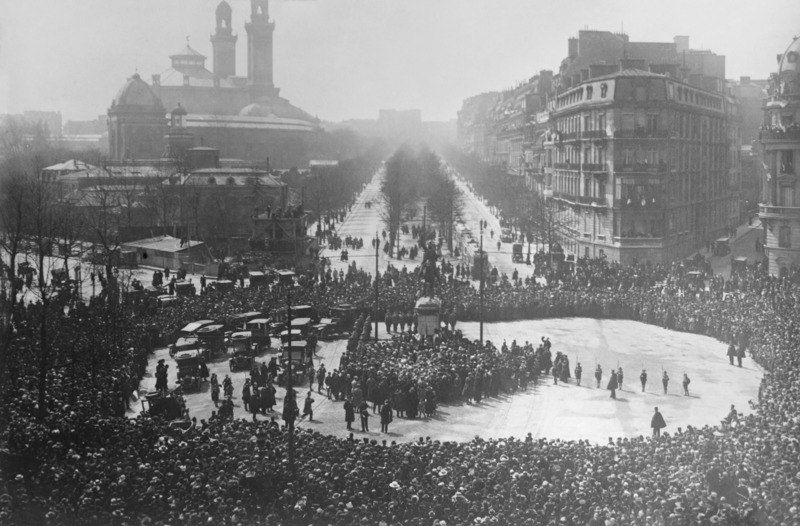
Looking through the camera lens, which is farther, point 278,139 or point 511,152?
A: point 278,139

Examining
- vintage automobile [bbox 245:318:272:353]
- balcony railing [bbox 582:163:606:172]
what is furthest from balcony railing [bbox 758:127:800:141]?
vintage automobile [bbox 245:318:272:353]

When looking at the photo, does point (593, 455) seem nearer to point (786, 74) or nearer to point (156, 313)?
point (156, 313)

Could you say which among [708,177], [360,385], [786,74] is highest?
[786,74]

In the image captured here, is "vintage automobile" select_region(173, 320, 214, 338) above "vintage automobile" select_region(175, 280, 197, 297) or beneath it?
beneath

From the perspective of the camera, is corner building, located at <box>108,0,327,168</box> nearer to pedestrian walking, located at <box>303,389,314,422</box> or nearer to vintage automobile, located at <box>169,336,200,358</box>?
vintage automobile, located at <box>169,336,200,358</box>

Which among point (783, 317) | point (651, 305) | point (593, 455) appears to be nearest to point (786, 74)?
point (651, 305)

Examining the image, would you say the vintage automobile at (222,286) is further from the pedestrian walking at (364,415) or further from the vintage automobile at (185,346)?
the pedestrian walking at (364,415)
